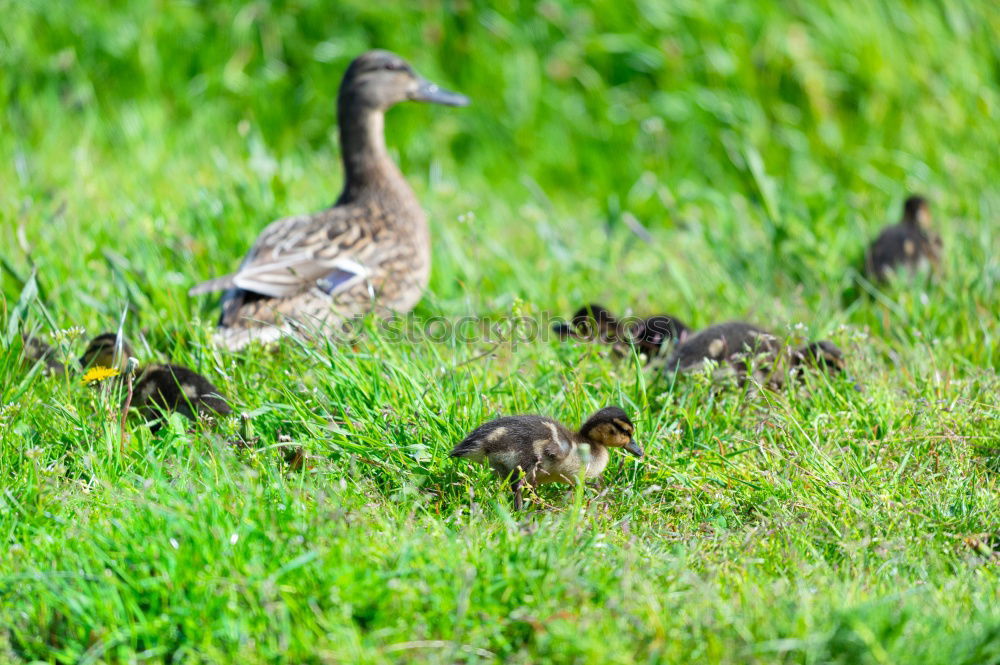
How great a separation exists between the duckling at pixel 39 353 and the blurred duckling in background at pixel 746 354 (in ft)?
7.33

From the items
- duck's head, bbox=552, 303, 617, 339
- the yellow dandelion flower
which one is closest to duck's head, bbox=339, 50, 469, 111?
duck's head, bbox=552, 303, 617, 339

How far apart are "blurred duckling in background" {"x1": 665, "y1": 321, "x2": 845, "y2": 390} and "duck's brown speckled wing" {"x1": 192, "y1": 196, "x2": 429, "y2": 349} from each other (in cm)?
124

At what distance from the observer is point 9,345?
3891 mm

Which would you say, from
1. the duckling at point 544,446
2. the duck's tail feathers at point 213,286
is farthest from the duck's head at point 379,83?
the duckling at point 544,446

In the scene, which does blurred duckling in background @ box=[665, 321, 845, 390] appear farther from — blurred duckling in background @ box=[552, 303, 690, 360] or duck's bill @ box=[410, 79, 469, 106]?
duck's bill @ box=[410, 79, 469, 106]

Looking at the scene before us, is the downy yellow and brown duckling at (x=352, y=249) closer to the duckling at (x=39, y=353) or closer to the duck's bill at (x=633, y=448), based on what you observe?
the duckling at (x=39, y=353)

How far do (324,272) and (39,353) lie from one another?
123cm

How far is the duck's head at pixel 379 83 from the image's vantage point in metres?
5.83

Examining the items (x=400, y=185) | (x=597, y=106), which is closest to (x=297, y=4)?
(x=597, y=106)

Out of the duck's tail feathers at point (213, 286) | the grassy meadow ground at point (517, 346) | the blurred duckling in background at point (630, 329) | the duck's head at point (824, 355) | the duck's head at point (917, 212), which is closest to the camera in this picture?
the grassy meadow ground at point (517, 346)

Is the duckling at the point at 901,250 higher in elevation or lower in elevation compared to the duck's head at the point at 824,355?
lower

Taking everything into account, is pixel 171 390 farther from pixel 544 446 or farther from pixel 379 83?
pixel 379 83

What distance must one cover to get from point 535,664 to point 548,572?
246 millimetres

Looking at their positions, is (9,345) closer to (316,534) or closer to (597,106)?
(316,534)
